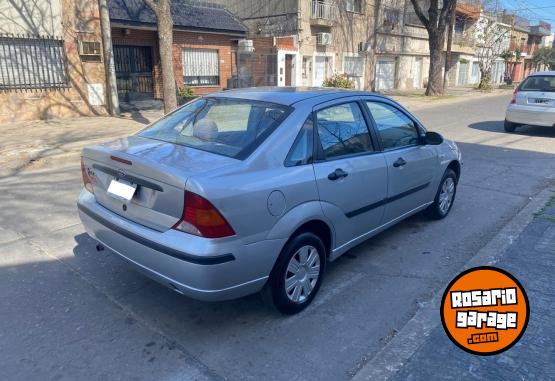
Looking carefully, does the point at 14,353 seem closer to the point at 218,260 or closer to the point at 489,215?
the point at 218,260

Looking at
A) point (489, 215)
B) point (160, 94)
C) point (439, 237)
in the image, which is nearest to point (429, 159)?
point (439, 237)

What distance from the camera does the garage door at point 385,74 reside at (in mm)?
27672

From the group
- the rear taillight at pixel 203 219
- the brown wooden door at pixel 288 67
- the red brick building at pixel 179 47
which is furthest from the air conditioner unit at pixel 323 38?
the rear taillight at pixel 203 219

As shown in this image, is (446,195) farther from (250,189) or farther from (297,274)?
(250,189)

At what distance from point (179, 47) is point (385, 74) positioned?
51.1 feet

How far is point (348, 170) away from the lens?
336cm

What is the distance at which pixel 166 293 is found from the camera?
3383mm

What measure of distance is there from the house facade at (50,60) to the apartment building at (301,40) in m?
8.42

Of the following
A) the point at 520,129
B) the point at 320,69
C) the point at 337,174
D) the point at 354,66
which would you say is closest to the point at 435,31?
the point at 354,66

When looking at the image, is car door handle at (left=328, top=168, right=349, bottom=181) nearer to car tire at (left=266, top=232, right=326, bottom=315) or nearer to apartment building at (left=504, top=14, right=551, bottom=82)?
car tire at (left=266, top=232, right=326, bottom=315)

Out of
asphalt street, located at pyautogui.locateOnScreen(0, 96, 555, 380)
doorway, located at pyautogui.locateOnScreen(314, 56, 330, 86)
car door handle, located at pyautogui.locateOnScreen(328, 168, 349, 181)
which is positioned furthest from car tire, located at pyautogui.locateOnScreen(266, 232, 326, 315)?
doorway, located at pyautogui.locateOnScreen(314, 56, 330, 86)

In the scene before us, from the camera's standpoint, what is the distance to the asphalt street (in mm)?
2584

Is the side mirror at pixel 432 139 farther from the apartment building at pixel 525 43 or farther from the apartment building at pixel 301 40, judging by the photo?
the apartment building at pixel 525 43

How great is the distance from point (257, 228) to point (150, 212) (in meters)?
0.71
